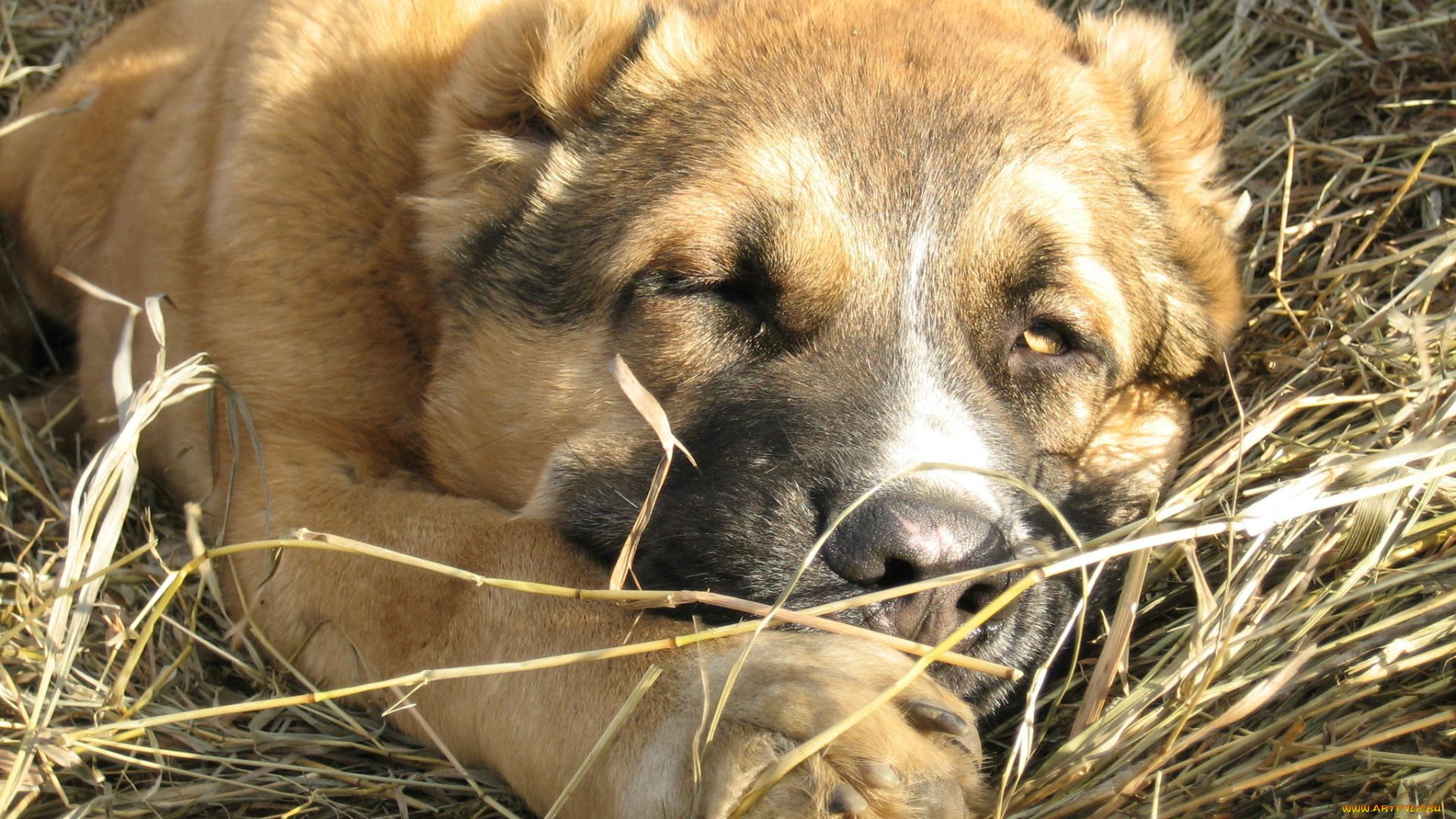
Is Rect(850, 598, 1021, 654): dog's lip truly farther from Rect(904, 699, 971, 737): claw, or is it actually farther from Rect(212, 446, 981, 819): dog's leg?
Rect(904, 699, 971, 737): claw

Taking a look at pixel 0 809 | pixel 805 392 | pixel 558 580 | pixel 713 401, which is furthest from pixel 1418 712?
pixel 0 809

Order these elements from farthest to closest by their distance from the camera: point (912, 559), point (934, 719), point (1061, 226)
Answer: point (1061, 226), point (912, 559), point (934, 719)

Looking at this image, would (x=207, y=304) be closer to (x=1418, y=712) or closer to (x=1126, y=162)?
(x=1126, y=162)

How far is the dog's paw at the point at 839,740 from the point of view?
2.20 meters

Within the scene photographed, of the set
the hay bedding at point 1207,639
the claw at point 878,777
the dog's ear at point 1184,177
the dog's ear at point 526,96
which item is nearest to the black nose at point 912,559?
the hay bedding at point 1207,639

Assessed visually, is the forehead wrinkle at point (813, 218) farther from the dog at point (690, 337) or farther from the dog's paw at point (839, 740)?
the dog's paw at point (839, 740)

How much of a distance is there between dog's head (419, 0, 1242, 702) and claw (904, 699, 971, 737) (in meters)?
0.20

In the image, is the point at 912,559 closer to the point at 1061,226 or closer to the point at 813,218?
the point at 813,218

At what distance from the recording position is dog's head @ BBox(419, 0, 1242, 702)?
273 cm

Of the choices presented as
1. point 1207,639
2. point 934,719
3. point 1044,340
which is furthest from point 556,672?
point 1044,340

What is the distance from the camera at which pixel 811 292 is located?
294cm

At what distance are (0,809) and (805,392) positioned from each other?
1.86 m

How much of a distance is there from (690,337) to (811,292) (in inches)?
12.0

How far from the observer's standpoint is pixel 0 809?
2525mm
